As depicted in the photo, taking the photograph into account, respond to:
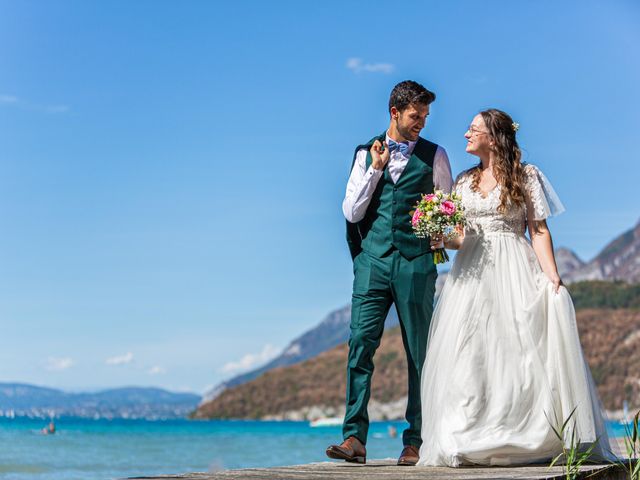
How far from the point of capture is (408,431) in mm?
6770

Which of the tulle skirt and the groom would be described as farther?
the groom

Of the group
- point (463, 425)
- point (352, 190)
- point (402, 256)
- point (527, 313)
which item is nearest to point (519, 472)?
point (463, 425)

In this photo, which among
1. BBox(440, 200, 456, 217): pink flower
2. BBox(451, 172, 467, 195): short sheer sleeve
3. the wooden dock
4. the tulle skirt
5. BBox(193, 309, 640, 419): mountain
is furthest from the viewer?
BBox(193, 309, 640, 419): mountain

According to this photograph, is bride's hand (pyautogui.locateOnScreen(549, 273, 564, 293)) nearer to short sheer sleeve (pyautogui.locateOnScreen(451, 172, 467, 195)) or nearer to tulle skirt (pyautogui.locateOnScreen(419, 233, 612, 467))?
tulle skirt (pyautogui.locateOnScreen(419, 233, 612, 467))

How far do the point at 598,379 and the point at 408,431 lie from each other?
145 metres

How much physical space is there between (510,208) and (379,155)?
0.85 m

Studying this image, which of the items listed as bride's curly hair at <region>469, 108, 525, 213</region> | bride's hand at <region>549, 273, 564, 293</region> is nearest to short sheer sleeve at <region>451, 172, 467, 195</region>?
bride's curly hair at <region>469, 108, 525, 213</region>

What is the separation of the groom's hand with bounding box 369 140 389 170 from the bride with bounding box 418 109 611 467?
0.50 meters

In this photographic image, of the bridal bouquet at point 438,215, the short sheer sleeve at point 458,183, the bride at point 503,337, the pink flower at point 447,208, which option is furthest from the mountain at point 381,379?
the pink flower at point 447,208

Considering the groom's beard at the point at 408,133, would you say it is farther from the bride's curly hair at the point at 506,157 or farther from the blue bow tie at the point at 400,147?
the bride's curly hair at the point at 506,157

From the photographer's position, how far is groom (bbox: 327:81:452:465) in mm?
6754

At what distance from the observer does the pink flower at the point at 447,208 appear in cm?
638

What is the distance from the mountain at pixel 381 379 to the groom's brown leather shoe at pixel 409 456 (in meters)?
140

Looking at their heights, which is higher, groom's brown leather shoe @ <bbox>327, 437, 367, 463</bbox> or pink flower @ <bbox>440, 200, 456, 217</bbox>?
pink flower @ <bbox>440, 200, 456, 217</bbox>
